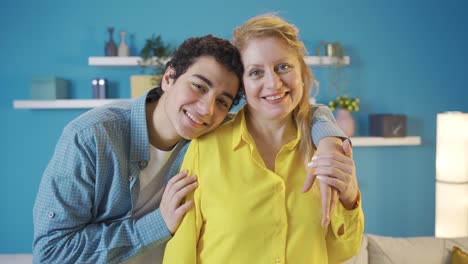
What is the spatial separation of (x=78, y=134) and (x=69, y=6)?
255cm

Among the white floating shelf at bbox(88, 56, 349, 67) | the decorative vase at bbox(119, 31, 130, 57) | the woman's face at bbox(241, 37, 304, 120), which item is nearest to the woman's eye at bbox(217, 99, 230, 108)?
the woman's face at bbox(241, 37, 304, 120)

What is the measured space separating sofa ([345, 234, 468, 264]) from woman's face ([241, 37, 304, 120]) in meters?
1.38

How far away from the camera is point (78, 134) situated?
133 cm

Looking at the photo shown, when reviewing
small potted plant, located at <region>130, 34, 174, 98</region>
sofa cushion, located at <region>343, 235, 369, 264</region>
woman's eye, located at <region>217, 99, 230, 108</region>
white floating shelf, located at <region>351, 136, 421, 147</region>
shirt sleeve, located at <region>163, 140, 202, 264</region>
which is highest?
small potted plant, located at <region>130, 34, 174, 98</region>

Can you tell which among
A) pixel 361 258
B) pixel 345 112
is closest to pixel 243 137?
pixel 361 258

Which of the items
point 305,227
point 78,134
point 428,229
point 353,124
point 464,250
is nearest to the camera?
point 305,227

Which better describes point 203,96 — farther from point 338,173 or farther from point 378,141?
point 378,141

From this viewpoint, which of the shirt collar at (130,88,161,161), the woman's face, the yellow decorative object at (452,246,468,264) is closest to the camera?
the woman's face

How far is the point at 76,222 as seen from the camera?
1.34m

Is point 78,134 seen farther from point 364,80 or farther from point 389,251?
point 364,80

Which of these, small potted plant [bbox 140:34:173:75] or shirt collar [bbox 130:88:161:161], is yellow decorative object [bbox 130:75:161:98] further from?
shirt collar [bbox 130:88:161:161]

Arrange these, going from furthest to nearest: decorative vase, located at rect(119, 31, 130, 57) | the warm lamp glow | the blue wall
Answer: the blue wall
decorative vase, located at rect(119, 31, 130, 57)
the warm lamp glow

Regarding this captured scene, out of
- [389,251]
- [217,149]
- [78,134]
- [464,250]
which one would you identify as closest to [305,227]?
[217,149]

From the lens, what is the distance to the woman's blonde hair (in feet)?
3.95
